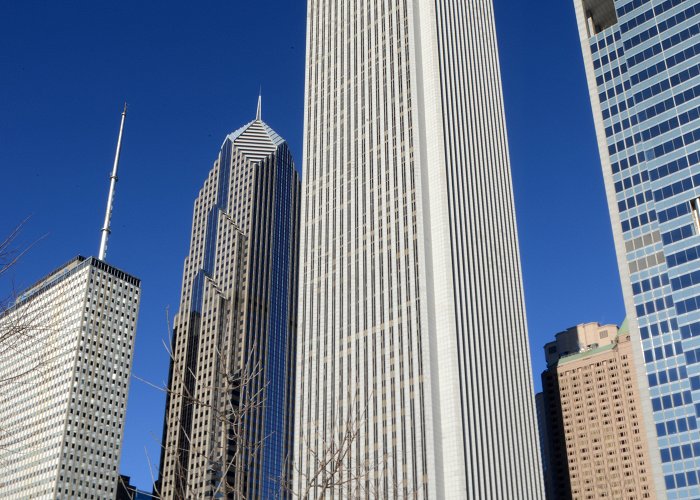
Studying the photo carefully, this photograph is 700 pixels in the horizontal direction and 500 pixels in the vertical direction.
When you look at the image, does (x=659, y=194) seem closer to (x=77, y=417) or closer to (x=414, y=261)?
(x=414, y=261)

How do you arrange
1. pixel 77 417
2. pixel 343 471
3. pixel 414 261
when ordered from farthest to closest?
pixel 77 417 < pixel 414 261 < pixel 343 471

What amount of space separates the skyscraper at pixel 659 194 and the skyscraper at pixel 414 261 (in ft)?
100

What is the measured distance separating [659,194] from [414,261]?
39.0m

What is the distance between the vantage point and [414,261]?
114m

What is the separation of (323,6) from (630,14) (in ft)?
233

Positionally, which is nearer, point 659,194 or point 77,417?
point 659,194

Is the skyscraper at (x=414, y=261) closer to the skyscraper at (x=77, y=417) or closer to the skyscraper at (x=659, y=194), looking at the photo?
the skyscraper at (x=659, y=194)

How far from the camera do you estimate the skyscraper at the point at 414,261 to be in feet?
346

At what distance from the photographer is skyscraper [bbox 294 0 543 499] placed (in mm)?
105375

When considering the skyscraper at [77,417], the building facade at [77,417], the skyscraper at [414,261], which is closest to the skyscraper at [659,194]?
the skyscraper at [414,261]

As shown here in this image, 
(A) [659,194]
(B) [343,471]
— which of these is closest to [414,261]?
(A) [659,194]

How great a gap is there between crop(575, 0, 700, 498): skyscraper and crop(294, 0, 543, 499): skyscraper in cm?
3060

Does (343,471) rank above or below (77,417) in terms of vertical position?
below

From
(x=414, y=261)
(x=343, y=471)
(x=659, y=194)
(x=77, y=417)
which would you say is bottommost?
(x=343, y=471)
